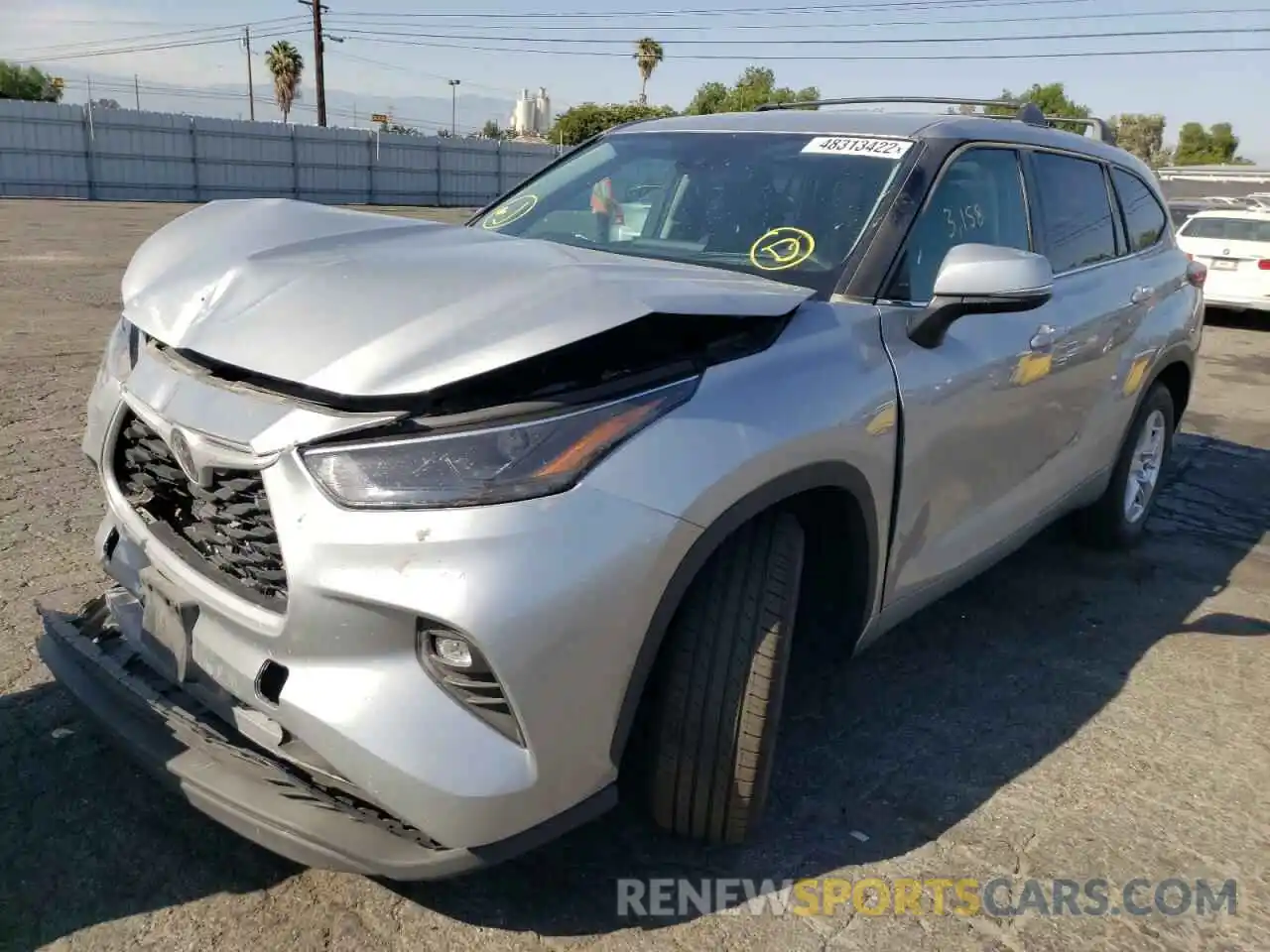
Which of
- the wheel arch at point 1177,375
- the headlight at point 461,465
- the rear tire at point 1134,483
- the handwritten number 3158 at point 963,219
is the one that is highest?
the handwritten number 3158 at point 963,219

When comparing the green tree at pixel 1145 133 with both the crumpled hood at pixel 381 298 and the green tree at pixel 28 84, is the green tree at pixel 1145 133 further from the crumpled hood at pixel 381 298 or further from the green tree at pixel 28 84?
the crumpled hood at pixel 381 298

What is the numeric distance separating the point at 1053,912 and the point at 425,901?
1414 mm

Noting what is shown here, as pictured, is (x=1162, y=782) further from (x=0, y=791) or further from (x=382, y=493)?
(x=0, y=791)

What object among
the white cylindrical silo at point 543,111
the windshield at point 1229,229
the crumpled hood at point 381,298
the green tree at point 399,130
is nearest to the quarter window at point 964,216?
the crumpled hood at point 381,298

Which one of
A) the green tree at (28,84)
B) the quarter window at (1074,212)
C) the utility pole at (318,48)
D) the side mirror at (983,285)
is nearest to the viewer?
the side mirror at (983,285)

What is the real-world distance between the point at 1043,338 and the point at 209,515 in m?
2.56

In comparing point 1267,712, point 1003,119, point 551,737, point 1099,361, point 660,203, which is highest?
point 1003,119

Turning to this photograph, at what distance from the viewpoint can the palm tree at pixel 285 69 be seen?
5703cm

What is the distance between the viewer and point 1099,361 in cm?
395

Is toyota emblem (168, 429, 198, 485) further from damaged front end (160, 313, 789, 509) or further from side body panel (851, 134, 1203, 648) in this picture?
side body panel (851, 134, 1203, 648)

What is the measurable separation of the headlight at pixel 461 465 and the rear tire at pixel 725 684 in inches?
18.8

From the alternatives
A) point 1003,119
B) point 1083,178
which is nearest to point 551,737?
point 1003,119

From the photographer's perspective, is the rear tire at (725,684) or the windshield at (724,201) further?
the windshield at (724,201)

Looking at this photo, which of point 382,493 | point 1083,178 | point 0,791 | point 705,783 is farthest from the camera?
point 1083,178
